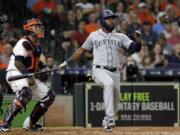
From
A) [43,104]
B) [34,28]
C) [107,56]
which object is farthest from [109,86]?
[34,28]

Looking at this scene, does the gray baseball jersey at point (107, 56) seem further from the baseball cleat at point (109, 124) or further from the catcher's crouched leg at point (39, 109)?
the catcher's crouched leg at point (39, 109)

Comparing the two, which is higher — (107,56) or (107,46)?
(107,46)

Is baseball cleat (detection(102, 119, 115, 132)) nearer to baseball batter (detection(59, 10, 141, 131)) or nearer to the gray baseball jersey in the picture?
baseball batter (detection(59, 10, 141, 131))

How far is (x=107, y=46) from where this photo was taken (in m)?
12.9

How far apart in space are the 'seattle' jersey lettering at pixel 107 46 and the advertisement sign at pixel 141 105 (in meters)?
3.48

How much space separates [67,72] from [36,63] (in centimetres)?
407

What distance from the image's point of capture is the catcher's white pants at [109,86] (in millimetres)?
12578

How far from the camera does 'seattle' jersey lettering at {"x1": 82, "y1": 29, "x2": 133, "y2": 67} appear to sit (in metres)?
12.9

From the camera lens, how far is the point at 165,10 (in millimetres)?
19797

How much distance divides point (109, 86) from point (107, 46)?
0.75 m

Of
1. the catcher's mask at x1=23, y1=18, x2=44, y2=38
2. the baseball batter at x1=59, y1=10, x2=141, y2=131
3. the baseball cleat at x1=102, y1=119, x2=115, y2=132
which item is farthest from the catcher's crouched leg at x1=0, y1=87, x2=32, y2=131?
the baseball cleat at x1=102, y1=119, x2=115, y2=132

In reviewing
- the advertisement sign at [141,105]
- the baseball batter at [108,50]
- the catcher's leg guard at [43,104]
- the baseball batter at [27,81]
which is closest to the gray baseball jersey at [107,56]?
the baseball batter at [108,50]

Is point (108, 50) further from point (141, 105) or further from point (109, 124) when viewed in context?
point (141, 105)

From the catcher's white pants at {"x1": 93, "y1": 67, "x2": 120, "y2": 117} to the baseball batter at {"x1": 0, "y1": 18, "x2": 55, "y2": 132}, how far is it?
3.29ft
